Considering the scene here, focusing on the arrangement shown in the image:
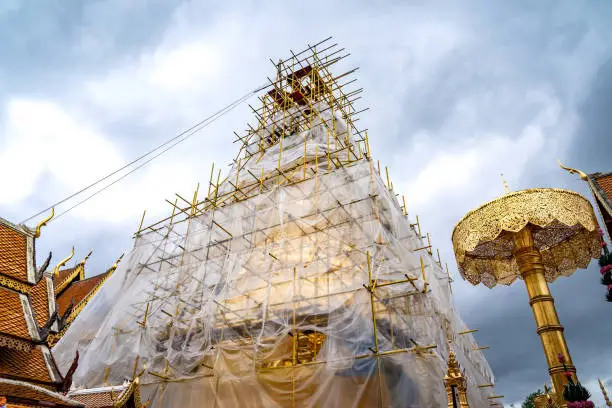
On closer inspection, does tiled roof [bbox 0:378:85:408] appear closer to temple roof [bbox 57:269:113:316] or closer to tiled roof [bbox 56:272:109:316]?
temple roof [bbox 57:269:113:316]

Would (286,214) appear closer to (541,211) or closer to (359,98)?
(541,211)

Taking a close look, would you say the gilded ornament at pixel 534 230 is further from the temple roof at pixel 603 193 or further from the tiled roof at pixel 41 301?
the tiled roof at pixel 41 301

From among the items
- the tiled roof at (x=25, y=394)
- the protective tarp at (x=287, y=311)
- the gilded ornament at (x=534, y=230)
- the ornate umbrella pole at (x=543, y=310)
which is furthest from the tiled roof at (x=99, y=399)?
the ornate umbrella pole at (x=543, y=310)

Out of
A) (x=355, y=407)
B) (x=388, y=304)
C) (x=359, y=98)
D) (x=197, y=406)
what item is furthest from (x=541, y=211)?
(x=359, y=98)

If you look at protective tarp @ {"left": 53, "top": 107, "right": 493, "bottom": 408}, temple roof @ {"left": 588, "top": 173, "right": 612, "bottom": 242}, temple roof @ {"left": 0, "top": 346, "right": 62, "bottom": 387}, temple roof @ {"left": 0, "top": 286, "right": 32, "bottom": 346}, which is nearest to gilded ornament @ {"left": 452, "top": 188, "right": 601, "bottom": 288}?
temple roof @ {"left": 588, "top": 173, "right": 612, "bottom": 242}

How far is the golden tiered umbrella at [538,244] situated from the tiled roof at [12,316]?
7719 millimetres

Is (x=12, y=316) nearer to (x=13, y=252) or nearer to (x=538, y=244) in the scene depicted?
(x=13, y=252)

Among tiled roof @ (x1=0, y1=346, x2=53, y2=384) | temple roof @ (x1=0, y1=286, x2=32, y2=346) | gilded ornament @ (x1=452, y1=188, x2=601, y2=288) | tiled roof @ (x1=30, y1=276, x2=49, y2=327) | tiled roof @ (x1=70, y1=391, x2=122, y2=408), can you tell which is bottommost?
tiled roof @ (x1=70, y1=391, x2=122, y2=408)

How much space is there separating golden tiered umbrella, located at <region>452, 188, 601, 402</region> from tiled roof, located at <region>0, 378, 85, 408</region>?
22.2 feet

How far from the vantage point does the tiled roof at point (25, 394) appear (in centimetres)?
544

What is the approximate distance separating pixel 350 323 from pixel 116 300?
6781 mm

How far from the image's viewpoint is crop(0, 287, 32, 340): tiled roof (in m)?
A: 6.85

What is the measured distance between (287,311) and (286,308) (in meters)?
0.09

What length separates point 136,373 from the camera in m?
9.31
